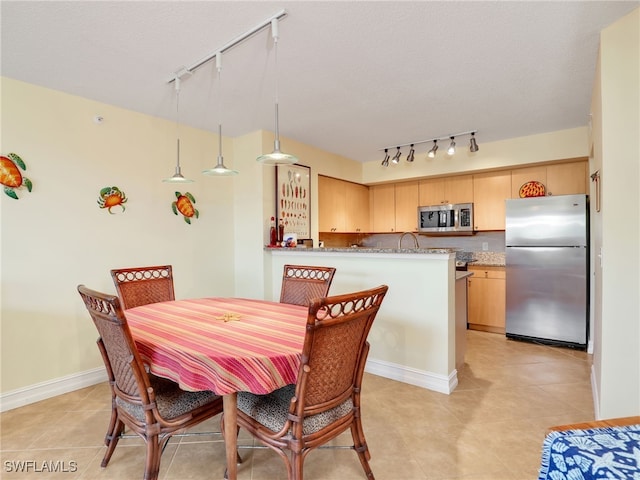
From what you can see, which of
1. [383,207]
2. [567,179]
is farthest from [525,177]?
[383,207]

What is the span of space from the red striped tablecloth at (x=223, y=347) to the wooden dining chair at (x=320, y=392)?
12 cm

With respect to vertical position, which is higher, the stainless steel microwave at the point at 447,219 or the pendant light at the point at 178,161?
the pendant light at the point at 178,161

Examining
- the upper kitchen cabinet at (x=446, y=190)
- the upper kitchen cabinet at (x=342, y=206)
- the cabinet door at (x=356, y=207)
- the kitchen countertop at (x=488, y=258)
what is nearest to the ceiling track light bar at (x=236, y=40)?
the upper kitchen cabinet at (x=342, y=206)

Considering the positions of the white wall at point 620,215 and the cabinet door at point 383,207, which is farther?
the cabinet door at point 383,207

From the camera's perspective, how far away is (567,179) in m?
3.91

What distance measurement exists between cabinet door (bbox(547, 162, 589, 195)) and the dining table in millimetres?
3744

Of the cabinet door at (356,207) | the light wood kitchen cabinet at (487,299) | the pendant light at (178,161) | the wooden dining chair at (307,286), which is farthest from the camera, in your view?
the cabinet door at (356,207)

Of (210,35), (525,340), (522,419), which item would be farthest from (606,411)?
(210,35)

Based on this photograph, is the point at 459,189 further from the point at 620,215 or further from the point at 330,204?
the point at 620,215

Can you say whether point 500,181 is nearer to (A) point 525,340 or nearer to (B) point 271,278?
(A) point 525,340

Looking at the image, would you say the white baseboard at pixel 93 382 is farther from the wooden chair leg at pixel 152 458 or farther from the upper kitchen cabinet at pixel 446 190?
the upper kitchen cabinet at pixel 446 190

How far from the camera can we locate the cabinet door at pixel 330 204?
4521mm

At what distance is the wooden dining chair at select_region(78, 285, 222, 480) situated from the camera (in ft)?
4.52

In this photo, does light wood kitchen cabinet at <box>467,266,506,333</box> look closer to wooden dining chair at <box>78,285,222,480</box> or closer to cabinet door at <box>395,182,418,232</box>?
cabinet door at <box>395,182,418,232</box>
